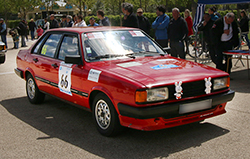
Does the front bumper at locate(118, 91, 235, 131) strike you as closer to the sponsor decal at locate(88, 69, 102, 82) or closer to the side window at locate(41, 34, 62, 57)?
the sponsor decal at locate(88, 69, 102, 82)

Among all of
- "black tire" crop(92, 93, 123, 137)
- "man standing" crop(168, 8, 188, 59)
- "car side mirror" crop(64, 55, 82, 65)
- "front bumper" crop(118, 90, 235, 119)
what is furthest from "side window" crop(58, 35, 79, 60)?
"man standing" crop(168, 8, 188, 59)

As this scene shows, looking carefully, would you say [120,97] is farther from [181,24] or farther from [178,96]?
[181,24]

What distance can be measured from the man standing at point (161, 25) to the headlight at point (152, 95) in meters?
5.69

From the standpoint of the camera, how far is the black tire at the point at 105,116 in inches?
167

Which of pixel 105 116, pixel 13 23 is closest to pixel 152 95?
pixel 105 116

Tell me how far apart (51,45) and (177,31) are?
4.26 meters

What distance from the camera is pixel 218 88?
450cm

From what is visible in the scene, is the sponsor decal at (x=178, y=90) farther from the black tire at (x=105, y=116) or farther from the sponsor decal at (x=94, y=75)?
the sponsor decal at (x=94, y=75)

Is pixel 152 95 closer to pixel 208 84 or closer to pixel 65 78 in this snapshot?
pixel 208 84

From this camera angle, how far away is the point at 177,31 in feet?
29.6

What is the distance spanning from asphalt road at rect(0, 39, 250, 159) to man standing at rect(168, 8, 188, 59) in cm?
342

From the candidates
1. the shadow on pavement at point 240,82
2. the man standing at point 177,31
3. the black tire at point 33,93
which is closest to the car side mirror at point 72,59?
the black tire at point 33,93

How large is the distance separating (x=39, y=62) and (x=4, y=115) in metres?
1.16

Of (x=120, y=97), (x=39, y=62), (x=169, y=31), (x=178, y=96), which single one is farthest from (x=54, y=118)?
(x=169, y=31)
